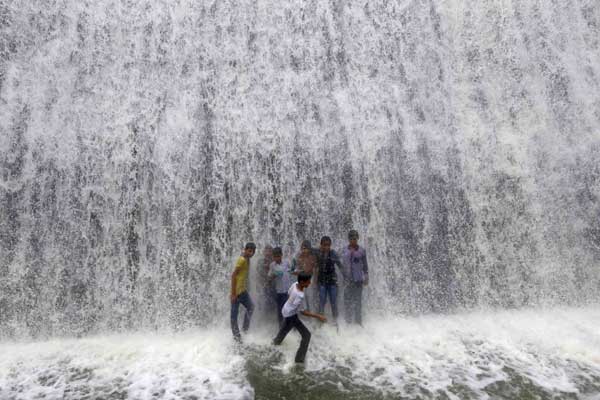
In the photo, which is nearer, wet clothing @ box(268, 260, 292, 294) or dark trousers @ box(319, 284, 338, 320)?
wet clothing @ box(268, 260, 292, 294)

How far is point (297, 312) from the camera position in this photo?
6363 millimetres

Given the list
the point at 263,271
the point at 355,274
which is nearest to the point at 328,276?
the point at 355,274

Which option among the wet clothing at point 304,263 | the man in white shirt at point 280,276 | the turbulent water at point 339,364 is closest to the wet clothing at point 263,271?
the man in white shirt at point 280,276

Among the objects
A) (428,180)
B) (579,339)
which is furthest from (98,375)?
(579,339)

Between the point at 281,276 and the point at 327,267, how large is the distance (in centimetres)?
96

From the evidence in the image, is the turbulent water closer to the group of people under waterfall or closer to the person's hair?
the group of people under waterfall

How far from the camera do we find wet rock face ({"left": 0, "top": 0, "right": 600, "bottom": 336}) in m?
8.34

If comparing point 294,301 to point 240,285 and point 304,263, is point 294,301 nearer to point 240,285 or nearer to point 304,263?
point 240,285

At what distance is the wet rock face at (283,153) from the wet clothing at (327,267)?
1.05 meters

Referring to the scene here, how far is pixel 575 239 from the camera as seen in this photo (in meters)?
9.45

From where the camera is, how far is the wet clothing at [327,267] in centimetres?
775

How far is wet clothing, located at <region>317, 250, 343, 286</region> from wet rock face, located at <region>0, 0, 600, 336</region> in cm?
105

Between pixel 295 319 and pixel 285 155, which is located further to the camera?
pixel 285 155

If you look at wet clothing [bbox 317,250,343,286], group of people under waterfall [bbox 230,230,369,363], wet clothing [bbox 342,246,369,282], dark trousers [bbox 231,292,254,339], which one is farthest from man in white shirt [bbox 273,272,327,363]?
wet clothing [bbox 342,246,369,282]
